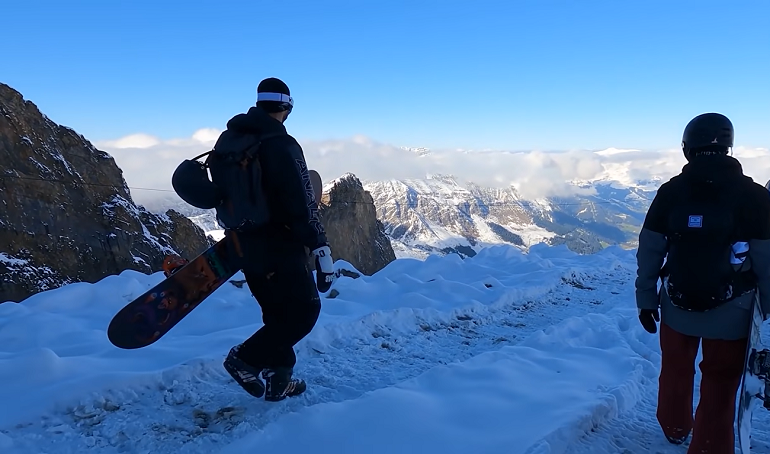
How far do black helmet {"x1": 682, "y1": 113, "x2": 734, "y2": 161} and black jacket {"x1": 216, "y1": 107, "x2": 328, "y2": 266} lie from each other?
2439 millimetres

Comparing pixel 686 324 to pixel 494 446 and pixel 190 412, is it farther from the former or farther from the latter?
pixel 190 412

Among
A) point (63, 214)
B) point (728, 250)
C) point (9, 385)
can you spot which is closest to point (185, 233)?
point (63, 214)

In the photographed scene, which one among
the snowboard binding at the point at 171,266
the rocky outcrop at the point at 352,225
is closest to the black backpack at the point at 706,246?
the snowboard binding at the point at 171,266

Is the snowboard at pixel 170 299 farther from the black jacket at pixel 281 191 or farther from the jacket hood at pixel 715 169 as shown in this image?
the jacket hood at pixel 715 169

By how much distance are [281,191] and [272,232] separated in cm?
31

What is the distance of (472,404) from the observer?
3680 mm

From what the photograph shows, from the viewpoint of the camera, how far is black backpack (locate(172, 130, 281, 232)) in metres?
3.37

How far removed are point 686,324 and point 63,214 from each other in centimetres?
1810

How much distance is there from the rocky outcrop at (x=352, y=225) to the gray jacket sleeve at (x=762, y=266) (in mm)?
22707

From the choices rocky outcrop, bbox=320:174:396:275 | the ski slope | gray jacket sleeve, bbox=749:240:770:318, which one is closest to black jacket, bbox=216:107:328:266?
the ski slope

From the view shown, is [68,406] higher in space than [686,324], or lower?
lower

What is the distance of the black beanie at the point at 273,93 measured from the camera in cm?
355

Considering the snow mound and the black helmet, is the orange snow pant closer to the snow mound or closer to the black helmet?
the snow mound

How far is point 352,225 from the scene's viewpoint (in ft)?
92.8
